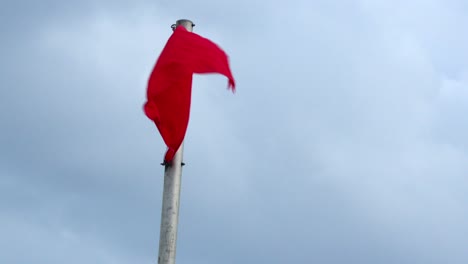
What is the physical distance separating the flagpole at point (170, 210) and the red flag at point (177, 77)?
385 millimetres

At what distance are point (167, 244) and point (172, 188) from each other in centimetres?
84

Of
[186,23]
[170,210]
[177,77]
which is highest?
[186,23]

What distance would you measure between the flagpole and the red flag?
1.26 feet

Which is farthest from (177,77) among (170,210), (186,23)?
(170,210)

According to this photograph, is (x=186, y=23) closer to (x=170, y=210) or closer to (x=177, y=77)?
(x=177, y=77)

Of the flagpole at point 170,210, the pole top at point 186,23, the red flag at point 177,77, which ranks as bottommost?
the flagpole at point 170,210

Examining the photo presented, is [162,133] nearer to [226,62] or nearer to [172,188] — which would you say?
[172,188]

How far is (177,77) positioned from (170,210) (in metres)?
2.44

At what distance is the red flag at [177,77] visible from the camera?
10094 millimetres

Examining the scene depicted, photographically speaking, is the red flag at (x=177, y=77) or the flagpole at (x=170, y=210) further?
the red flag at (x=177, y=77)

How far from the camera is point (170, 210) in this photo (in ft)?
29.7

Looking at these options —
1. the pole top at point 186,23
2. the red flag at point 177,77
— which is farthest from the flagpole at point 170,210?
the pole top at point 186,23

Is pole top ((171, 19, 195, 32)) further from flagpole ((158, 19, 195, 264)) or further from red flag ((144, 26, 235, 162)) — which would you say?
flagpole ((158, 19, 195, 264))

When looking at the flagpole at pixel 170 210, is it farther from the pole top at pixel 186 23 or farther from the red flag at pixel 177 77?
the pole top at pixel 186 23
